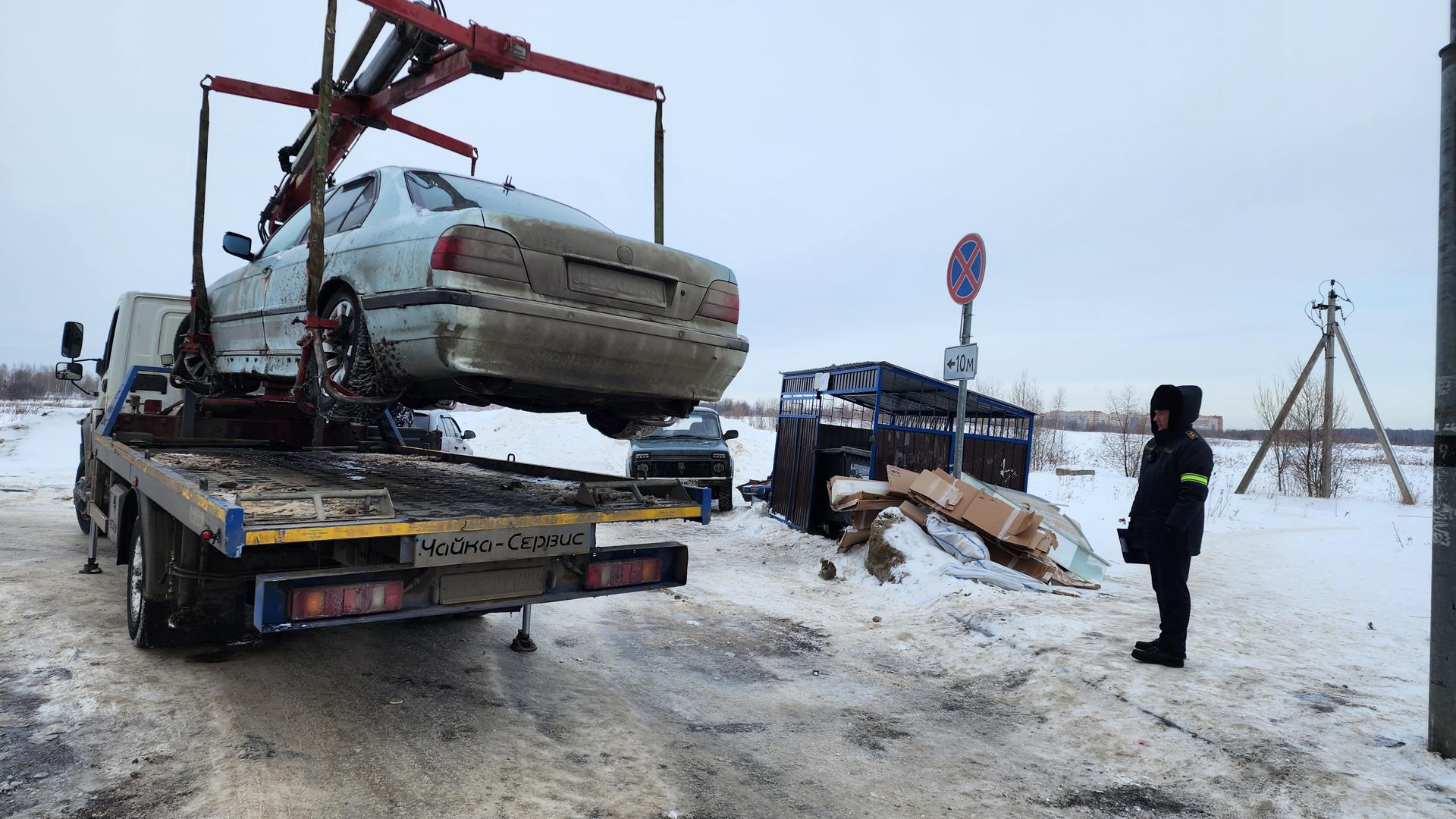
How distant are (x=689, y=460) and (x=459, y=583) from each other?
31.0ft

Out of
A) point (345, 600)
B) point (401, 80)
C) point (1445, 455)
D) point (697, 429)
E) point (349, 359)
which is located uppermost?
point (401, 80)

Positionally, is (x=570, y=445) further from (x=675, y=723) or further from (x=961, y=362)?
(x=675, y=723)

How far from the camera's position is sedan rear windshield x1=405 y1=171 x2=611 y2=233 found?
13.8 feet

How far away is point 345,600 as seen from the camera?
328 centimetres

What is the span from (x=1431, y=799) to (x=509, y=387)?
4.13 m

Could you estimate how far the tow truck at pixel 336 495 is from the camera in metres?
3.28

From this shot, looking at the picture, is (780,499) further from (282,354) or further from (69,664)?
(69,664)

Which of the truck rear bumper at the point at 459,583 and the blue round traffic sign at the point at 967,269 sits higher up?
the blue round traffic sign at the point at 967,269

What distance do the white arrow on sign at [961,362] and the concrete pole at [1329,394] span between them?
1054 cm

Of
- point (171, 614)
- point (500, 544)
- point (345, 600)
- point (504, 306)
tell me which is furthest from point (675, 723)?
point (171, 614)

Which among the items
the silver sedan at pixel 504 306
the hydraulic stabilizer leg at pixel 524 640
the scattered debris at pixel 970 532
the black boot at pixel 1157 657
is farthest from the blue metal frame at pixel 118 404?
the black boot at pixel 1157 657

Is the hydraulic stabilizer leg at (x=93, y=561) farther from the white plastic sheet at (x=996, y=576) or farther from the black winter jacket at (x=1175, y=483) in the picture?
the black winter jacket at (x=1175, y=483)

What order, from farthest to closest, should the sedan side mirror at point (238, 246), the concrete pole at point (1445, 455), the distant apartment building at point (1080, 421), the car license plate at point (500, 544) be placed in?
the distant apartment building at point (1080, 421) < the sedan side mirror at point (238, 246) < the concrete pole at point (1445, 455) < the car license plate at point (500, 544)

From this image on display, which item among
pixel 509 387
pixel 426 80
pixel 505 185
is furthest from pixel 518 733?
pixel 426 80
